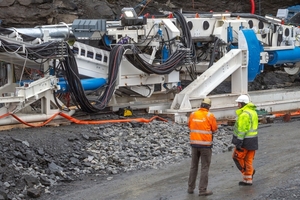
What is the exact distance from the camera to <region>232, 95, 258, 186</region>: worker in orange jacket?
10.5 metres

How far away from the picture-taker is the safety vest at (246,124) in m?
10.5

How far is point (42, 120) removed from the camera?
1483 centimetres

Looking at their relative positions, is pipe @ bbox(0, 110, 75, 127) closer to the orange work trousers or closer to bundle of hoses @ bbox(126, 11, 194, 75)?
bundle of hoses @ bbox(126, 11, 194, 75)

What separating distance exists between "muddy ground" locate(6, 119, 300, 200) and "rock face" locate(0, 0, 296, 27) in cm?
893

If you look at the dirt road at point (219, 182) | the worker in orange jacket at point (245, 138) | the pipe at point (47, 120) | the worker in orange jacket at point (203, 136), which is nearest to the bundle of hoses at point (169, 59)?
the pipe at point (47, 120)

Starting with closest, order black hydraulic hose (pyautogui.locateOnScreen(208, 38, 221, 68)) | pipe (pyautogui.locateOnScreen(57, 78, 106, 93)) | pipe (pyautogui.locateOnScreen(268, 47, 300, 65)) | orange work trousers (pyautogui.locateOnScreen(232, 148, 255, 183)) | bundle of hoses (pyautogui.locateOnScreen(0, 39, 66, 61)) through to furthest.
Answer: orange work trousers (pyautogui.locateOnScreen(232, 148, 255, 183)) < bundle of hoses (pyautogui.locateOnScreen(0, 39, 66, 61)) < pipe (pyautogui.locateOnScreen(57, 78, 106, 93)) < black hydraulic hose (pyautogui.locateOnScreen(208, 38, 221, 68)) < pipe (pyautogui.locateOnScreen(268, 47, 300, 65))

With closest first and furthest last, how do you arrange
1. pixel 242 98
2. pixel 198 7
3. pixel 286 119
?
pixel 242 98 → pixel 286 119 → pixel 198 7

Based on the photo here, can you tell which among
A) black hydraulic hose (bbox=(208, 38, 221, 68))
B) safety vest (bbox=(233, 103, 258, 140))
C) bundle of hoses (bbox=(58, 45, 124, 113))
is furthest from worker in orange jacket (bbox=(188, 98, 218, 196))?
black hydraulic hose (bbox=(208, 38, 221, 68))

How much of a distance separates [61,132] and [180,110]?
3.76 metres

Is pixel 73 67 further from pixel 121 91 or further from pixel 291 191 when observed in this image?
pixel 291 191

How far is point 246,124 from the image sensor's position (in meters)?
10.5

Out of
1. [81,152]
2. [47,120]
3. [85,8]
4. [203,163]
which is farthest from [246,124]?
[85,8]

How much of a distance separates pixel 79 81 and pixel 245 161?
5405 millimetres

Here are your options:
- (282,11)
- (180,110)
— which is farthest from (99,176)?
(282,11)
